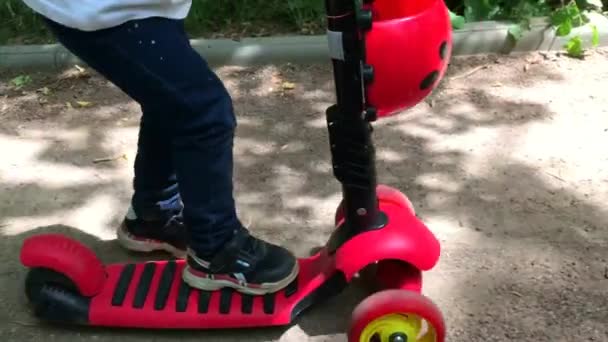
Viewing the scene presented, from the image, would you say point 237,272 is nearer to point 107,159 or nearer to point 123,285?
point 123,285

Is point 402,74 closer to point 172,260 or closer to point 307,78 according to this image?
point 172,260

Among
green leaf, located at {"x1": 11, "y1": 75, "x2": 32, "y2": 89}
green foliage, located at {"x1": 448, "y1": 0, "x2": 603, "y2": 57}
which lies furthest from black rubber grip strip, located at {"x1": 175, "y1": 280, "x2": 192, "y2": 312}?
green foliage, located at {"x1": 448, "y1": 0, "x2": 603, "y2": 57}

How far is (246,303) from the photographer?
1999 millimetres

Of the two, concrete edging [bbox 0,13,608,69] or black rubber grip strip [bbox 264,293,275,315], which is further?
concrete edging [bbox 0,13,608,69]

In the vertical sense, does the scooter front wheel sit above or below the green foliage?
above

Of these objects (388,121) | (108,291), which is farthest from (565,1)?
(108,291)

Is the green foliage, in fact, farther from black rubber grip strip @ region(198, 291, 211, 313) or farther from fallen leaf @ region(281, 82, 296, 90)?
black rubber grip strip @ region(198, 291, 211, 313)

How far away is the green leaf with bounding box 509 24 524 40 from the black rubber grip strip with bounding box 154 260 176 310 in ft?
6.07

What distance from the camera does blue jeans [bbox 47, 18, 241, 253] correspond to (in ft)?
5.72

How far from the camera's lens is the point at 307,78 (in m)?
3.35

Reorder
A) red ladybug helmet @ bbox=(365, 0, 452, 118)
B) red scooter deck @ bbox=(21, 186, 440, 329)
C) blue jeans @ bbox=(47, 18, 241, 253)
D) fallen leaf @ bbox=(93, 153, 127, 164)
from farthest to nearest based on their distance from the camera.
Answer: fallen leaf @ bbox=(93, 153, 127, 164) < red scooter deck @ bbox=(21, 186, 440, 329) < blue jeans @ bbox=(47, 18, 241, 253) < red ladybug helmet @ bbox=(365, 0, 452, 118)

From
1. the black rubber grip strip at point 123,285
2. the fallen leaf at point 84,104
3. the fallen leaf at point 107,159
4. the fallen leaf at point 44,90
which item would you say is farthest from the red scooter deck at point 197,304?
the fallen leaf at point 44,90

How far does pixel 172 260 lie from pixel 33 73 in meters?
1.64

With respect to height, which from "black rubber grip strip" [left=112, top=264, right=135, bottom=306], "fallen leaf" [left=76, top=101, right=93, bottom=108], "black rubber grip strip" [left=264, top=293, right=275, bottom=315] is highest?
"black rubber grip strip" [left=112, top=264, right=135, bottom=306]
